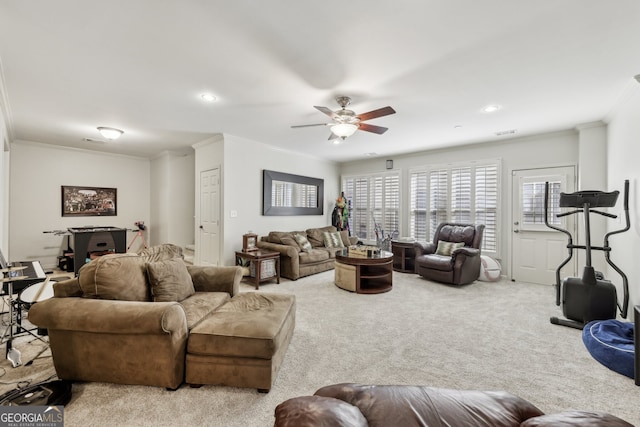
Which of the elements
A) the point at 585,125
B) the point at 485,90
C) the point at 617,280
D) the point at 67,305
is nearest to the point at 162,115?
the point at 67,305

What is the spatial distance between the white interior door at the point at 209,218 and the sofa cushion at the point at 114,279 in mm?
2761

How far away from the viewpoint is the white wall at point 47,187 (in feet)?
18.0

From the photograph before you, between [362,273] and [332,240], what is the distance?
5.80 feet

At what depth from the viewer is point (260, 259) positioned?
4.50 m

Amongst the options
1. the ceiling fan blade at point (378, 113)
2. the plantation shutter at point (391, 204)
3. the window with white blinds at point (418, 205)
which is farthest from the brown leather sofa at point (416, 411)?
the plantation shutter at point (391, 204)

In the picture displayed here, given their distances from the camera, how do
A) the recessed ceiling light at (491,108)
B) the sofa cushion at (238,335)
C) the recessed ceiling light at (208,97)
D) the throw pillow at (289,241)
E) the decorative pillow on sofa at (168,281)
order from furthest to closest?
the throw pillow at (289,241) → the recessed ceiling light at (491,108) → the recessed ceiling light at (208,97) → the decorative pillow on sofa at (168,281) → the sofa cushion at (238,335)

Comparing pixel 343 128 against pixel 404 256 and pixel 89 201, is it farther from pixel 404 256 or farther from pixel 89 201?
pixel 89 201

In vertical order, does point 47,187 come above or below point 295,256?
above

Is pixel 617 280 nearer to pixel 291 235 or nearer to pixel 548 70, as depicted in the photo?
pixel 548 70

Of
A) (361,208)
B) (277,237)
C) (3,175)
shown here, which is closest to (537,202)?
(361,208)

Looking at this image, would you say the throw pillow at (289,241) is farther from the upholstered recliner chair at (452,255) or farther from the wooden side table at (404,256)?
the upholstered recliner chair at (452,255)

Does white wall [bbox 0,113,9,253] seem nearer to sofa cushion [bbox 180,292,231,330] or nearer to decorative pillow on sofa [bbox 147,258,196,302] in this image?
decorative pillow on sofa [bbox 147,258,196,302]

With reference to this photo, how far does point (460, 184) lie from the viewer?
5.68m

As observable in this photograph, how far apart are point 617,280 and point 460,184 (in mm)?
2728
